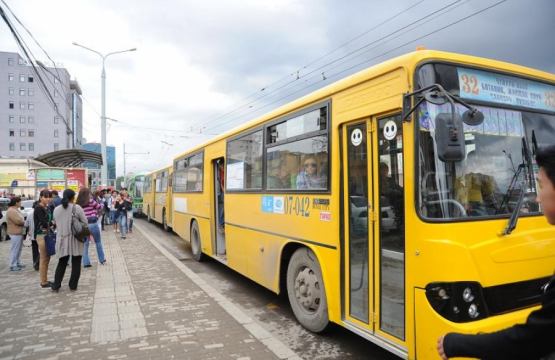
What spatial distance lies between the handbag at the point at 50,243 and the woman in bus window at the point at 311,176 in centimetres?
506

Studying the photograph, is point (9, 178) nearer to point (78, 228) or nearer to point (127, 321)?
point (78, 228)

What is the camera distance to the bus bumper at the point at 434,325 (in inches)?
117

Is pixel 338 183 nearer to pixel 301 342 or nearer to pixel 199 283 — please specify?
pixel 301 342

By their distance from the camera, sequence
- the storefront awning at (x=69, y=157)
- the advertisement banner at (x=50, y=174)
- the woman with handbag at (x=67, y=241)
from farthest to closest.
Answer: the storefront awning at (x=69, y=157) → the advertisement banner at (x=50, y=174) → the woman with handbag at (x=67, y=241)

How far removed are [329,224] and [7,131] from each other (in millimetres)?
86875

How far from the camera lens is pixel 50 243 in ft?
23.5

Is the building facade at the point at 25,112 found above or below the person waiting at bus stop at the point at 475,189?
above

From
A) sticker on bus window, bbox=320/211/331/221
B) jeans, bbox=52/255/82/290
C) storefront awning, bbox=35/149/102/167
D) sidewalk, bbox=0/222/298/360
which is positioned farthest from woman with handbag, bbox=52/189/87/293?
storefront awning, bbox=35/149/102/167

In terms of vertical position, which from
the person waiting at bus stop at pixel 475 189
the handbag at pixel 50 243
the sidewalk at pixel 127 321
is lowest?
the sidewalk at pixel 127 321

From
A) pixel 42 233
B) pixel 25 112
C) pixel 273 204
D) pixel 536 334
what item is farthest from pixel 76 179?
pixel 25 112

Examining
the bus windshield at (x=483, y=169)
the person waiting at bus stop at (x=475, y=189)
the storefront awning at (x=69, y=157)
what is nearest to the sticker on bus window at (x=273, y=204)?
the bus windshield at (x=483, y=169)

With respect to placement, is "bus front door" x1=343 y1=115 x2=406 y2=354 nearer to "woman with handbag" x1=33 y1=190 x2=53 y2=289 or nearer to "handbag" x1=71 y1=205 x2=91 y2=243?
"handbag" x1=71 y1=205 x2=91 y2=243

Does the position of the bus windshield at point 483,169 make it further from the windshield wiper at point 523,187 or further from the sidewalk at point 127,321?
the sidewalk at point 127,321

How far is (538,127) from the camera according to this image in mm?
3695
